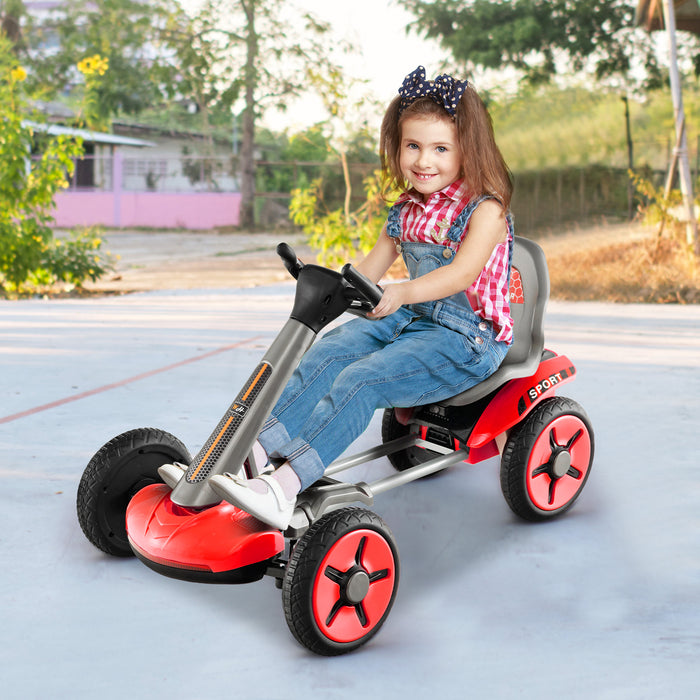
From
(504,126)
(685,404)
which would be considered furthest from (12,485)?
(504,126)

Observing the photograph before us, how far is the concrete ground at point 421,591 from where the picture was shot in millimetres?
1429

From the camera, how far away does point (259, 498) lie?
1521 millimetres

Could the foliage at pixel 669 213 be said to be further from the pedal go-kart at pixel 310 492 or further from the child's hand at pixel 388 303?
the child's hand at pixel 388 303

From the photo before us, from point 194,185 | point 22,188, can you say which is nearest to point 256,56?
point 194,185

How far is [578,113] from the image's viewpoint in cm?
1421

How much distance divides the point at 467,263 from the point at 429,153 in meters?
0.27

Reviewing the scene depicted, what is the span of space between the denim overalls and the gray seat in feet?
0.42

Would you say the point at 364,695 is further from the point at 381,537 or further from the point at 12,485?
the point at 12,485

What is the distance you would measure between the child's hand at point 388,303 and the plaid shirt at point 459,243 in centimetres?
33

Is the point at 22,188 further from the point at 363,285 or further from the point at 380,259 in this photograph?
the point at 363,285

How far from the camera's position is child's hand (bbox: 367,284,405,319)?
1.65 metres

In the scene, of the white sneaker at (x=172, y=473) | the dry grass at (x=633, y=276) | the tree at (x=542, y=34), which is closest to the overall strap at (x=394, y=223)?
the white sneaker at (x=172, y=473)

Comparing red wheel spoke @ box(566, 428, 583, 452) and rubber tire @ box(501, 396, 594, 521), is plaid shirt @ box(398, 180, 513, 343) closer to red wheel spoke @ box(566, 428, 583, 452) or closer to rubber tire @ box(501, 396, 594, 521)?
rubber tire @ box(501, 396, 594, 521)

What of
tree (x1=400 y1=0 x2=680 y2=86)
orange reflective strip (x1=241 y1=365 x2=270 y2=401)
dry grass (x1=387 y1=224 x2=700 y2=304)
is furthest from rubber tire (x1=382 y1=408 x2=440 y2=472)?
tree (x1=400 y1=0 x2=680 y2=86)
